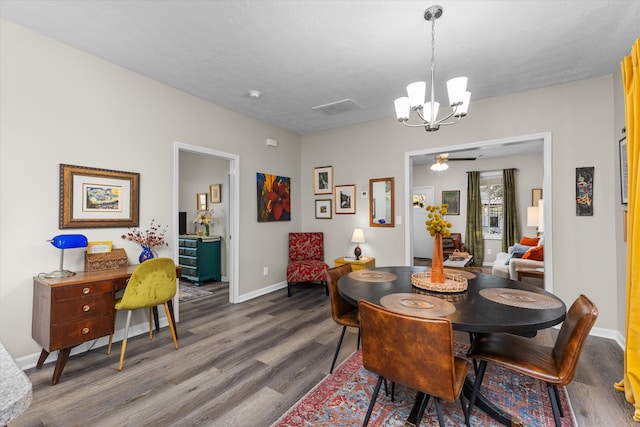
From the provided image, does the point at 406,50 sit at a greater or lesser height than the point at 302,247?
greater

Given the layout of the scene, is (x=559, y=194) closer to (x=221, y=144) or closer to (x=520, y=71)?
(x=520, y=71)

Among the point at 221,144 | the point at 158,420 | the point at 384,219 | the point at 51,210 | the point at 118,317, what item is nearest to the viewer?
the point at 158,420

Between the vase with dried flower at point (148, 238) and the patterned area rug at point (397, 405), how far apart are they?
2.09 m

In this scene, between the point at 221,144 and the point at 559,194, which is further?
the point at 221,144

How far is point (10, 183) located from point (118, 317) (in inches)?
57.5

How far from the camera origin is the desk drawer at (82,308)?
2.20 metres

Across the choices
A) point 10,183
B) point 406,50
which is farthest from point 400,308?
point 10,183

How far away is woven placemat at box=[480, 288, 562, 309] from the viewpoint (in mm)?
1677

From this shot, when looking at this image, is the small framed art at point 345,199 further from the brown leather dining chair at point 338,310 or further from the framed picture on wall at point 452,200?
the framed picture on wall at point 452,200

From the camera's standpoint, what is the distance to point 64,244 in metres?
2.35

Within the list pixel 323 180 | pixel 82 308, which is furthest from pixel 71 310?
pixel 323 180

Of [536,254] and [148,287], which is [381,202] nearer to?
[536,254]

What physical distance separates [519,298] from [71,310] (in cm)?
309

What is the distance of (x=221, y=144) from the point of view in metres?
3.96
